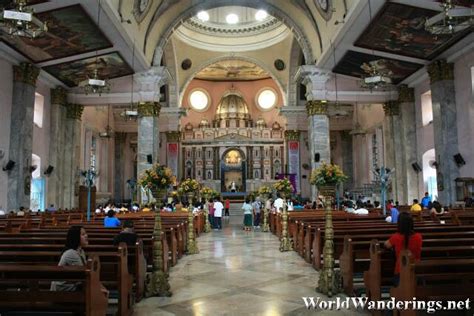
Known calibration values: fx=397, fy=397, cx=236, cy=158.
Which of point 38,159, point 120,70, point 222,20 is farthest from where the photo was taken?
point 222,20

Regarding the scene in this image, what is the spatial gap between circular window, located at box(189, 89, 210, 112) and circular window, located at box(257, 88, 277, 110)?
15.5 ft

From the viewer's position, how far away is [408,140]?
61.5 feet

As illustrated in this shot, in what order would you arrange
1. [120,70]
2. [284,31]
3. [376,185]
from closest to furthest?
1. [120,70]
2. [376,185]
3. [284,31]

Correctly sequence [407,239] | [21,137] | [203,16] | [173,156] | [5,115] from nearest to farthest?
1. [407,239]
2. [5,115]
3. [21,137]
4. [173,156]
5. [203,16]

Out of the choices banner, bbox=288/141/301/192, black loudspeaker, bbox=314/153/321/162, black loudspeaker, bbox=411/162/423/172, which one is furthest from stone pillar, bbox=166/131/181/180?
black loudspeaker, bbox=411/162/423/172

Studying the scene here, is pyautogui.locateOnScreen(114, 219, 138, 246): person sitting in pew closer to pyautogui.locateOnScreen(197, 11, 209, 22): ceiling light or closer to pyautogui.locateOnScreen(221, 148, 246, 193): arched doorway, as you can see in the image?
pyautogui.locateOnScreen(197, 11, 209, 22): ceiling light

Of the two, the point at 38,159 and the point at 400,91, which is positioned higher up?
the point at 400,91

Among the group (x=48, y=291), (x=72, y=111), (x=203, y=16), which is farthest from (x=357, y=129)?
(x=48, y=291)

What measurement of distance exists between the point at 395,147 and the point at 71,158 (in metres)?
15.6

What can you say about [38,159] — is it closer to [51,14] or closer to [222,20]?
[51,14]

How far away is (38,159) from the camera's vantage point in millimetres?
17281

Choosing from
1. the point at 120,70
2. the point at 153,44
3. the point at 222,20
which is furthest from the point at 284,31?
the point at 120,70

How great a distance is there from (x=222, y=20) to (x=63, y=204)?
17.7 metres

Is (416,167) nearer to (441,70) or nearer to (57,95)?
(441,70)
